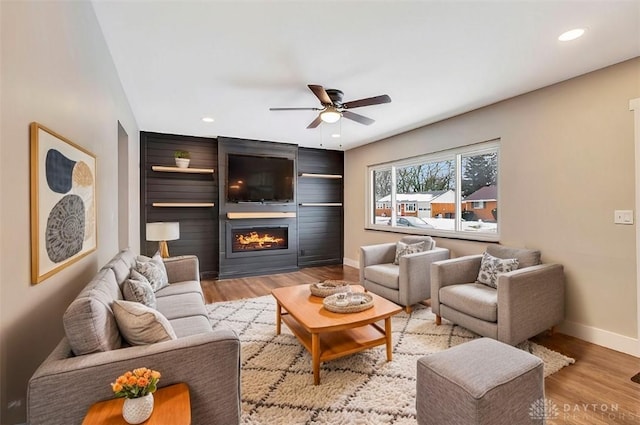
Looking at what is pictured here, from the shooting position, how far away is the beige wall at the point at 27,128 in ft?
3.47

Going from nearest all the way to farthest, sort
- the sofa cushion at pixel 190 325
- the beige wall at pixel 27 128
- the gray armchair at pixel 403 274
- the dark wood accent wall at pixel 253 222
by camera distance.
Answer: the beige wall at pixel 27 128, the sofa cushion at pixel 190 325, the gray armchair at pixel 403 274, the dark wood accent wall at pixel 253 222

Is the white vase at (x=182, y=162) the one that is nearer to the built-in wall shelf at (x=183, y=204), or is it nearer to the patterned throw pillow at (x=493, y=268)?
the built-in wall shelf at (x=183, y=204)

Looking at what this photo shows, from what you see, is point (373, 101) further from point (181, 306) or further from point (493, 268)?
point (181, 306)

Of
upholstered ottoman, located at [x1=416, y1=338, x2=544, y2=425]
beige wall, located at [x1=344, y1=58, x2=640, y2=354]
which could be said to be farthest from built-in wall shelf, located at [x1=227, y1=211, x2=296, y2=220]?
upholstered ottoman, located at [x1=416, y1=338, x2=544, y2=425]

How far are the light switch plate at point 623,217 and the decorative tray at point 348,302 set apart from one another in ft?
7.27

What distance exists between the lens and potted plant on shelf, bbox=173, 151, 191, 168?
4898mm

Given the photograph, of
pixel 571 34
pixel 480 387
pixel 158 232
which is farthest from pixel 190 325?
pixel 571 34

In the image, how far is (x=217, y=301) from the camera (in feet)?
13.0

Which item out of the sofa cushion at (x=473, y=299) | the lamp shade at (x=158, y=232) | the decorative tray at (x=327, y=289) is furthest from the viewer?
the lamp shade at (x=158, y=232)

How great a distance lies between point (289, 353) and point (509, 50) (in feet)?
9.95

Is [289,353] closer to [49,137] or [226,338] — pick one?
[226,338]

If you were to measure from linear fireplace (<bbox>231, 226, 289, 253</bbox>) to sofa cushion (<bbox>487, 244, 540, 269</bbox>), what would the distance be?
143 inches

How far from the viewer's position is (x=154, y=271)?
9.30 ft

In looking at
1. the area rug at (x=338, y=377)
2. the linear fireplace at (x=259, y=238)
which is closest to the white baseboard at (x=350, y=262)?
the linear fireplace at (x=259, y=238)
